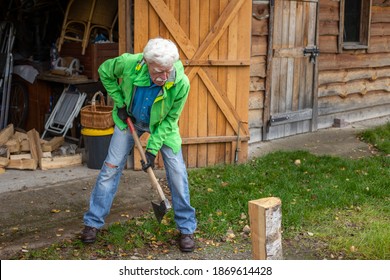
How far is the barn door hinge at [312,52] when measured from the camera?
32.4 feet

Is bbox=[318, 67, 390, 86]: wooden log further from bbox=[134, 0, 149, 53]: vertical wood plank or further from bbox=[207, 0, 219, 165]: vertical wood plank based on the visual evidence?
bbox=[134, 0, 149, 53]: vertical wood plank

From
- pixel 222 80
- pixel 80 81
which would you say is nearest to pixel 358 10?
pixel 222 80

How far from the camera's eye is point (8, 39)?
31.9ft

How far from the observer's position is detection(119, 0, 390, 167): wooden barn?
7551 mm

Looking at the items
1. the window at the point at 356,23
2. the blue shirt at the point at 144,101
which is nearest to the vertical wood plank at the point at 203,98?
the blue shirt at the point at 144,101

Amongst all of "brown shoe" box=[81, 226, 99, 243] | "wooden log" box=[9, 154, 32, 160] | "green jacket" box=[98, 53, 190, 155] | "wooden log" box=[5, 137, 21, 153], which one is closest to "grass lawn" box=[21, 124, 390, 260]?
"brown shoe" box=[81, 226, 99, 243]

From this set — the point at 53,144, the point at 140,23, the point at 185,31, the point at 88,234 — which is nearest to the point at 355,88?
the point at 185,31

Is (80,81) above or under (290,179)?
above

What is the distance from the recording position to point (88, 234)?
525 centimetres

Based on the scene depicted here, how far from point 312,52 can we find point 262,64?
3.88 ft

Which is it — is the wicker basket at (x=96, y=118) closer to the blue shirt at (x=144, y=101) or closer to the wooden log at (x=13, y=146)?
the wooden log at (x=13, y=146)

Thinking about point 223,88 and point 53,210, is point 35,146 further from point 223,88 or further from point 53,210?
point 223,88

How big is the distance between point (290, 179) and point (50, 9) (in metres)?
4.79

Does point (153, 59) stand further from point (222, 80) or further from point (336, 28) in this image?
point (336, 28)
